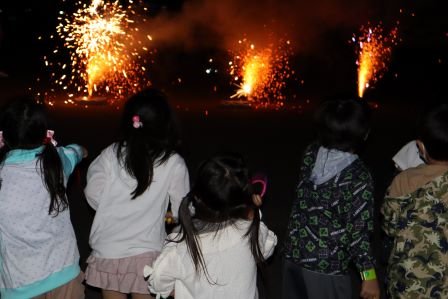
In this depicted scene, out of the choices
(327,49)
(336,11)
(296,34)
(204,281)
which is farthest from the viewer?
(327,49)

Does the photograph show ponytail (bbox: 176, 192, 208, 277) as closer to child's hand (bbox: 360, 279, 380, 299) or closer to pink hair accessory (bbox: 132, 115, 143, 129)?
pink hair accessory (bbox: 132, 115, 143, 129)

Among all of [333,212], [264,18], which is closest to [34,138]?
[333,212]

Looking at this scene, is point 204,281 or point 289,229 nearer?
point 204,281

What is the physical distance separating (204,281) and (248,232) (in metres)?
0.30

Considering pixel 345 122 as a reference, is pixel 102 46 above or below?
A: above

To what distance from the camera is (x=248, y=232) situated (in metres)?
3.04

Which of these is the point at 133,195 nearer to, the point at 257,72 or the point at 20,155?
the point at 20,155

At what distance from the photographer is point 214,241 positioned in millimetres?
3000

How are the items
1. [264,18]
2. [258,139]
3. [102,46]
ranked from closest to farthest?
[258,139] < [102,46] < [264,18]

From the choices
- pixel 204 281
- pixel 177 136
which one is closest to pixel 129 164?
pixel 177 136

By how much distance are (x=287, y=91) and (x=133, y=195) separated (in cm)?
1759

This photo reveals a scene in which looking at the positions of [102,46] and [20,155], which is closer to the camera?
[20,155]

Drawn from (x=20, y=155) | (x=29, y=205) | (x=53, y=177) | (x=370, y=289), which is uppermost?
(x=20, y=155)

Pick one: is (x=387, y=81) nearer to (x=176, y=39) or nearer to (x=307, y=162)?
(x=176, y=39)
